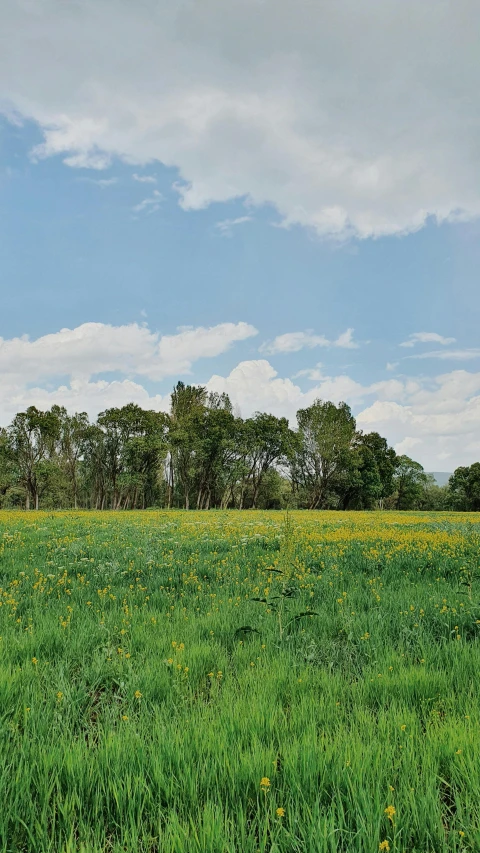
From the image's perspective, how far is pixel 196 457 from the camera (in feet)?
190

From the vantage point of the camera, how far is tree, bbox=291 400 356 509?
200ft

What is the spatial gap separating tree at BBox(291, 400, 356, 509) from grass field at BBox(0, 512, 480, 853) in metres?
55.1

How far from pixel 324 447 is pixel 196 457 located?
18816mm

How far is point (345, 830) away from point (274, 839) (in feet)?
1.16

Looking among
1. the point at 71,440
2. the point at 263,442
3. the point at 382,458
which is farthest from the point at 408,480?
the point at 71,440

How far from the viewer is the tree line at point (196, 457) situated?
5538cm

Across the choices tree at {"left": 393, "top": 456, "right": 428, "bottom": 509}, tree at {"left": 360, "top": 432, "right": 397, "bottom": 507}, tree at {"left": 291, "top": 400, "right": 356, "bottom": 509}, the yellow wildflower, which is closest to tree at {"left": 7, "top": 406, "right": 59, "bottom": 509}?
tree at {"left": 291, "top": 400, "right": 356, "bottom": 509}

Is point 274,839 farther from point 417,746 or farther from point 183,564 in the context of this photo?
point 183,564

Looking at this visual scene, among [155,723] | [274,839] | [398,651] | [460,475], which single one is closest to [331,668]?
[398,651]

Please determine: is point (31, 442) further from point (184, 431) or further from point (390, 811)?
point (390, 811)

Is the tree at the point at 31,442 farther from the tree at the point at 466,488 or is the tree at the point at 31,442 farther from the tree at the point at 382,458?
the tree at the point at 466,488

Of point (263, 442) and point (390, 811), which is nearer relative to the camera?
point (390, 811)

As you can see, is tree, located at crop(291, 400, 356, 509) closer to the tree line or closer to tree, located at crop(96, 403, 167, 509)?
the tree line

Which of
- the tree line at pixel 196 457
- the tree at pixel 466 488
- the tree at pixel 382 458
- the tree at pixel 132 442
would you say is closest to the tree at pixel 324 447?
the tree line at pixel 196 457
